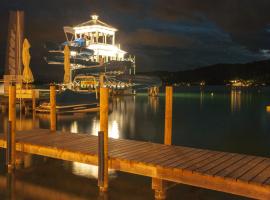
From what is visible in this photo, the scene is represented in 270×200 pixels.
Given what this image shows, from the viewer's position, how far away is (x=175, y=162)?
730 centimetres

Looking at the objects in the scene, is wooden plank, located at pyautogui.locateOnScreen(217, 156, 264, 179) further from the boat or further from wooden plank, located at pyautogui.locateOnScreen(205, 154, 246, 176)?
the boat

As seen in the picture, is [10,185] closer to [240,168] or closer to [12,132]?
[12,132]

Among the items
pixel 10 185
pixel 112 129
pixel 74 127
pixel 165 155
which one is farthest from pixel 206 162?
pixel 74 127

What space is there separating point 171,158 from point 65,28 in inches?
2202

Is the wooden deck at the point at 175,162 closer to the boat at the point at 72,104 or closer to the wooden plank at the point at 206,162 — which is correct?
the wooden plank at the point at 206,162

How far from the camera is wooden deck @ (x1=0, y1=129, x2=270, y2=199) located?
20.4ft

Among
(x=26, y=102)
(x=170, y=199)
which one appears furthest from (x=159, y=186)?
(x=26, y=102)

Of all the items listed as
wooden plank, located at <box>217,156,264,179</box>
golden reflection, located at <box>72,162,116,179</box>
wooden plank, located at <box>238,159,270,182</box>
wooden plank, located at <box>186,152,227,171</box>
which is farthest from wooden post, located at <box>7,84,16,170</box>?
wooden plank, located at <box>238,159,270,182</box>

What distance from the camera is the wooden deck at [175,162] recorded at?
244 inches

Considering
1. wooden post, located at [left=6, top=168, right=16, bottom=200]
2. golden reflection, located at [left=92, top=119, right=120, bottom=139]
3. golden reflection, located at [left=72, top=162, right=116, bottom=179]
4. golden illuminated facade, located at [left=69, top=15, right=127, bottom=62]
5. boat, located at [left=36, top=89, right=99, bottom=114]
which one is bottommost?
golden reflection, located at [left=92, top=119, right=120, bottom=139]

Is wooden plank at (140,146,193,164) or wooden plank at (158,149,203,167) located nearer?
wooden plank at (158,149,203,167)

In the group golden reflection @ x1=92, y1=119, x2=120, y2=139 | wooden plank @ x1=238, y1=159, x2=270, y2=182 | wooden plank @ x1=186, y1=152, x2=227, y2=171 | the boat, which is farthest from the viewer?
the boat

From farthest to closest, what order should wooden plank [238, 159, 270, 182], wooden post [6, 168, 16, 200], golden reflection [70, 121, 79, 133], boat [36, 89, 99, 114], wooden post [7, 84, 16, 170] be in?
boat [36, 89, 99, 114] < golden reflection [70, 121, 79, 133] < wooden post [7, 84, 16, 170] < wooden post [6, 168, 16, 200] < wooden plank [238, 159, 270, 182]

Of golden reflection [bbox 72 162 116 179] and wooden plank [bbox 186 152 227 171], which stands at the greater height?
wooden plank [bbox 186 152 227 171]
